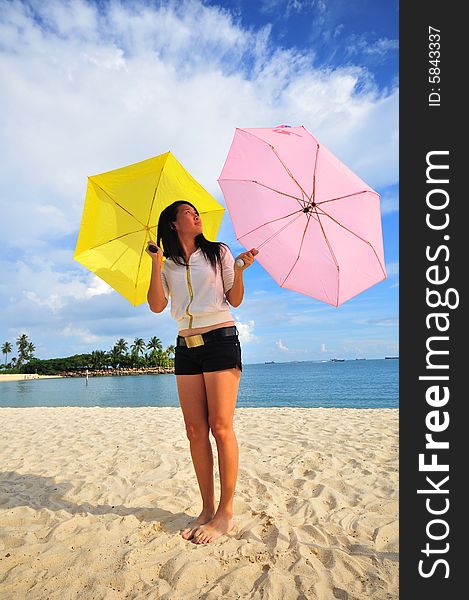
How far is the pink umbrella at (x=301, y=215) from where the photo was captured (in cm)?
322

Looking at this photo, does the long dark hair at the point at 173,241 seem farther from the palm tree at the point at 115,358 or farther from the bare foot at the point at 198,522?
the palm tree at the point at 115,358

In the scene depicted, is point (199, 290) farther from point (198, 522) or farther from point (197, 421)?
point (198, 522)

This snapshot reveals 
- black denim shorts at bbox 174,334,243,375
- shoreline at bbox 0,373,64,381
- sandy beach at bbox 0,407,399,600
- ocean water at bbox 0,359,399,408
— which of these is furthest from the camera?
shoreline at bbox 0,373,64,381

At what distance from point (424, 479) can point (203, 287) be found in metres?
1.69

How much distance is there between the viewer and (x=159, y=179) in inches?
129

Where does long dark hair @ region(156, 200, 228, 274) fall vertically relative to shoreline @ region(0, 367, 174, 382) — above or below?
above

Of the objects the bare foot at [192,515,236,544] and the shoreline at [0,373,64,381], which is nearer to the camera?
the bare foot at [192,515,236,544]

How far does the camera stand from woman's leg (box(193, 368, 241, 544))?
2783mm

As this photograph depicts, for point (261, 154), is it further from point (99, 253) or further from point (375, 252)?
point (99, 253)

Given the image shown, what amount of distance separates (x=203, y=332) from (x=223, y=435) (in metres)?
0.72

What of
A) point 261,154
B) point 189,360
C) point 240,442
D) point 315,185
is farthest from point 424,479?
point 240,442

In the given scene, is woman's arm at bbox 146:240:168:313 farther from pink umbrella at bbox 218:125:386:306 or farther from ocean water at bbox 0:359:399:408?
ocean water at bbox 0:359:399:408

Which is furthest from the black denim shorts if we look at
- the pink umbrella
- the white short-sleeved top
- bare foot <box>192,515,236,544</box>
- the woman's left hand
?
bare foot <box>192,515,236,544</box>

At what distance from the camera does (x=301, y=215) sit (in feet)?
11.0
